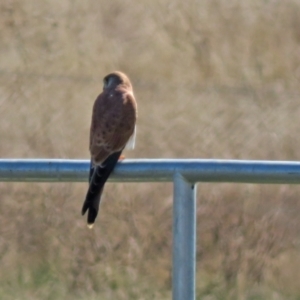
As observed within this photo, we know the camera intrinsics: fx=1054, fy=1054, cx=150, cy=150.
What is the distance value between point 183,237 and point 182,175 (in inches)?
6.2

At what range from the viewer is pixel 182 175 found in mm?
2635

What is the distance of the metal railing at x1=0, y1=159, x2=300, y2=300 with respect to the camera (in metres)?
2.61

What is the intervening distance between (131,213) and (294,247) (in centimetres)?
146

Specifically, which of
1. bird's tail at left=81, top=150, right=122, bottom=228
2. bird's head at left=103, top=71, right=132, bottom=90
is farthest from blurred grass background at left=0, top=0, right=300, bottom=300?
bird's tail at left=81, top=150, right=122, bottom=228

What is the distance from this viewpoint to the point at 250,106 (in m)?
11.8

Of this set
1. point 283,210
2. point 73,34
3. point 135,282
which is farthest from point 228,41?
point 135,282

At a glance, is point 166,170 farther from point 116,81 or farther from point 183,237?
point 116,81

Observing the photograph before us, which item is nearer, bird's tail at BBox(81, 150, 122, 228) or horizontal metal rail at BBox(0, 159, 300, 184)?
horizontal metal rail at BBox(0, 159, 300, 184)

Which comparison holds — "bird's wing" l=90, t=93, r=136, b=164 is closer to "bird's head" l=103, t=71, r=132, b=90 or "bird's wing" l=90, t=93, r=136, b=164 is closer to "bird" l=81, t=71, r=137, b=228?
"bird" l=81, t=71, r=137, b=228

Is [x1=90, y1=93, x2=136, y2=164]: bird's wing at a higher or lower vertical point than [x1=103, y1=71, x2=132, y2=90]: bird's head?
lower

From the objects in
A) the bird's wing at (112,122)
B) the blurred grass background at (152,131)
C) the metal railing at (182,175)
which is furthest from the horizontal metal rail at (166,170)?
the blurred grass background at (152,131)

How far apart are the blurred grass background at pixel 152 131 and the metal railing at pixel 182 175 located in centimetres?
580

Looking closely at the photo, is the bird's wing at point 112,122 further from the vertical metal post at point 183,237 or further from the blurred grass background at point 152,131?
the blurred grass background at point 152,131

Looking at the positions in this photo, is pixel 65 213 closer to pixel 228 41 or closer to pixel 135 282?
pixel 135 282
